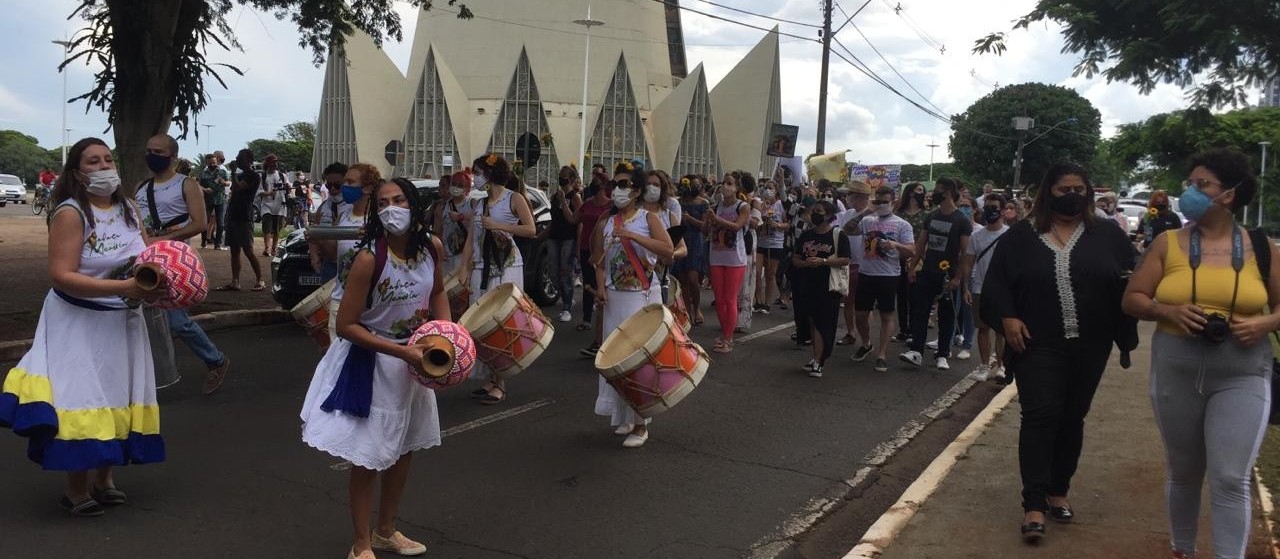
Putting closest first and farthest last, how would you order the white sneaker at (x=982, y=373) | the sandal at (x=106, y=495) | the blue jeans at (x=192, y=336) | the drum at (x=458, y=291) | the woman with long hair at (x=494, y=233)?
the sandal at (x=106, y=495) → the blue jeans at (x=192, y=336) → the drum at (x=458, y=291) → the woman with long hair at (x=494, y=233) → the white sneaker at (x=982, y=373)

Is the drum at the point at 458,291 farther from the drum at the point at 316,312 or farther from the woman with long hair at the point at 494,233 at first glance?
the drum at the point at 316,312

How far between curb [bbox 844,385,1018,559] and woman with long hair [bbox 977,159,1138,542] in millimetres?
641

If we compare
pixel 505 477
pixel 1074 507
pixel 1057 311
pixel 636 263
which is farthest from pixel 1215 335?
pixel 636 263

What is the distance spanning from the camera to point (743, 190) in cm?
1373

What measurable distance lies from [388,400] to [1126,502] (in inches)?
164

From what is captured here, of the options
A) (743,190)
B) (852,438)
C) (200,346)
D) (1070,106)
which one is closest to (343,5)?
(743,190)

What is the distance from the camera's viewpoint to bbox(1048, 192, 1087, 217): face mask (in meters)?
5.23

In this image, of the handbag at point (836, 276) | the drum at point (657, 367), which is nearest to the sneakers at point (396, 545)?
the drum at point (657, 367)

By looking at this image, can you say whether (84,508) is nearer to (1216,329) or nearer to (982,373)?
(1216,329)

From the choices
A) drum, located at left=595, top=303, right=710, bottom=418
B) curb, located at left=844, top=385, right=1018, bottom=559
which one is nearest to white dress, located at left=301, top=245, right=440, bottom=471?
drum, located at left=595, top=303, right=710, bottom=418

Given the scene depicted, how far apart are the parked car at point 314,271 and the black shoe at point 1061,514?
563 centimetres

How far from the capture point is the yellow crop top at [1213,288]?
4.39 m

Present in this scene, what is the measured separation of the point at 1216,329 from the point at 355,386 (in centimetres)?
352

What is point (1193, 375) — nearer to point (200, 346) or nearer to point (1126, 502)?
point (1126, 502)
